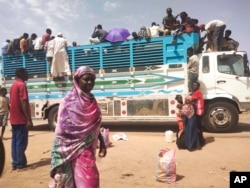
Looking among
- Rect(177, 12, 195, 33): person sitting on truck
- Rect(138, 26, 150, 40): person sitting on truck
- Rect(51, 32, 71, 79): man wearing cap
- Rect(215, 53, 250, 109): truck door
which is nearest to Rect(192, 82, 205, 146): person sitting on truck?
Rect(215, 53, 250, 109): truck door

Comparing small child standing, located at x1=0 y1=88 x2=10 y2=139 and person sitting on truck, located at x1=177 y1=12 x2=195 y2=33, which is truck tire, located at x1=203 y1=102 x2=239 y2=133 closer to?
person sitting on truck, located at x1=177 y1=12 x2=195 y2=33

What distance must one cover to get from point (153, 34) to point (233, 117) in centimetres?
319

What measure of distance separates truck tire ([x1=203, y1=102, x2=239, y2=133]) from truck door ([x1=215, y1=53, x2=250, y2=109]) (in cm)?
37

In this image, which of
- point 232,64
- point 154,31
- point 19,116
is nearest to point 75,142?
point 19,116

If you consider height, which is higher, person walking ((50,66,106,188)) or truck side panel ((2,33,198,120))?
truck side panel ((2,33,198,120))

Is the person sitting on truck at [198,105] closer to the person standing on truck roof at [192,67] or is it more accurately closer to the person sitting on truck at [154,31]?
the person standing on truck roof at [192,67]

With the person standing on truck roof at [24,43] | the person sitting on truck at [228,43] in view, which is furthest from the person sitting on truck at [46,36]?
the person sitting on truck at [228,43]

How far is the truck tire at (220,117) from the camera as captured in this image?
29.0 feet

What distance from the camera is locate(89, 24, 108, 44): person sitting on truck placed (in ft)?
33.3

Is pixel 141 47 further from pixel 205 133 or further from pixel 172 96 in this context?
pixel 205 133

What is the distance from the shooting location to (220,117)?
8922 millimetres

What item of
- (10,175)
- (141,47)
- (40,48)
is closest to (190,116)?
(141,47)

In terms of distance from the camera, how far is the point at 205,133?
9070 millimetres

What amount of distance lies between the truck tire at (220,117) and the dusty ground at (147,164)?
48cm
